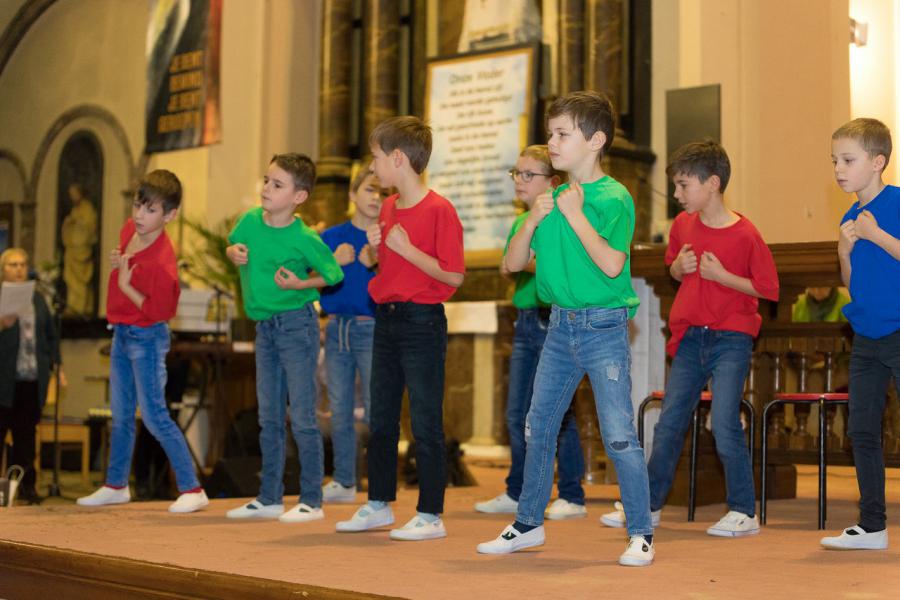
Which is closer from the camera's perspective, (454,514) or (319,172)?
(454,514)

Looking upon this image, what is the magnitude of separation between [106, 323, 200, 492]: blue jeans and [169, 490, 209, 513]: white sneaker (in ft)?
0.23

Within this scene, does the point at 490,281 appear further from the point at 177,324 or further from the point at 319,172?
the point at 177,324

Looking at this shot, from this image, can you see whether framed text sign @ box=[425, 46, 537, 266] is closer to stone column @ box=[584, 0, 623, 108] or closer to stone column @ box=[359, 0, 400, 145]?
stone column @ box=[584, 0, 623, 108]

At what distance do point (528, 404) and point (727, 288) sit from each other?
3.35 ft

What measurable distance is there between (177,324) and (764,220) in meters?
4.39

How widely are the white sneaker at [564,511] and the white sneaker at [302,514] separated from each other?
922 millimetres

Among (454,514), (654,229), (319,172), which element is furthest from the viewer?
(319,172)

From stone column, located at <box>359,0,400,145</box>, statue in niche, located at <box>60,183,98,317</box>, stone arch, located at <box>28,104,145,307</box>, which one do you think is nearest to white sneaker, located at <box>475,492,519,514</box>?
stone column, located at <box>359,0,400,145</box>

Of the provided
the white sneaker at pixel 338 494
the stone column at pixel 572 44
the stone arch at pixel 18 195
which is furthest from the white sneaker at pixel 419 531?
the stone arch at pixel 18 195

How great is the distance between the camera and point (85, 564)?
369 centimetres

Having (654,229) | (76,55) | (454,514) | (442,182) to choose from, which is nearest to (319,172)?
(442,182)

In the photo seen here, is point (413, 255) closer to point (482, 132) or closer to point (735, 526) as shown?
point (735, 526)

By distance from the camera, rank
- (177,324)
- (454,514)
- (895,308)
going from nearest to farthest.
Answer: (895,308) → (454,514) → (177,324)

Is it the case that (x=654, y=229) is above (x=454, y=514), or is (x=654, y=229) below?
above
